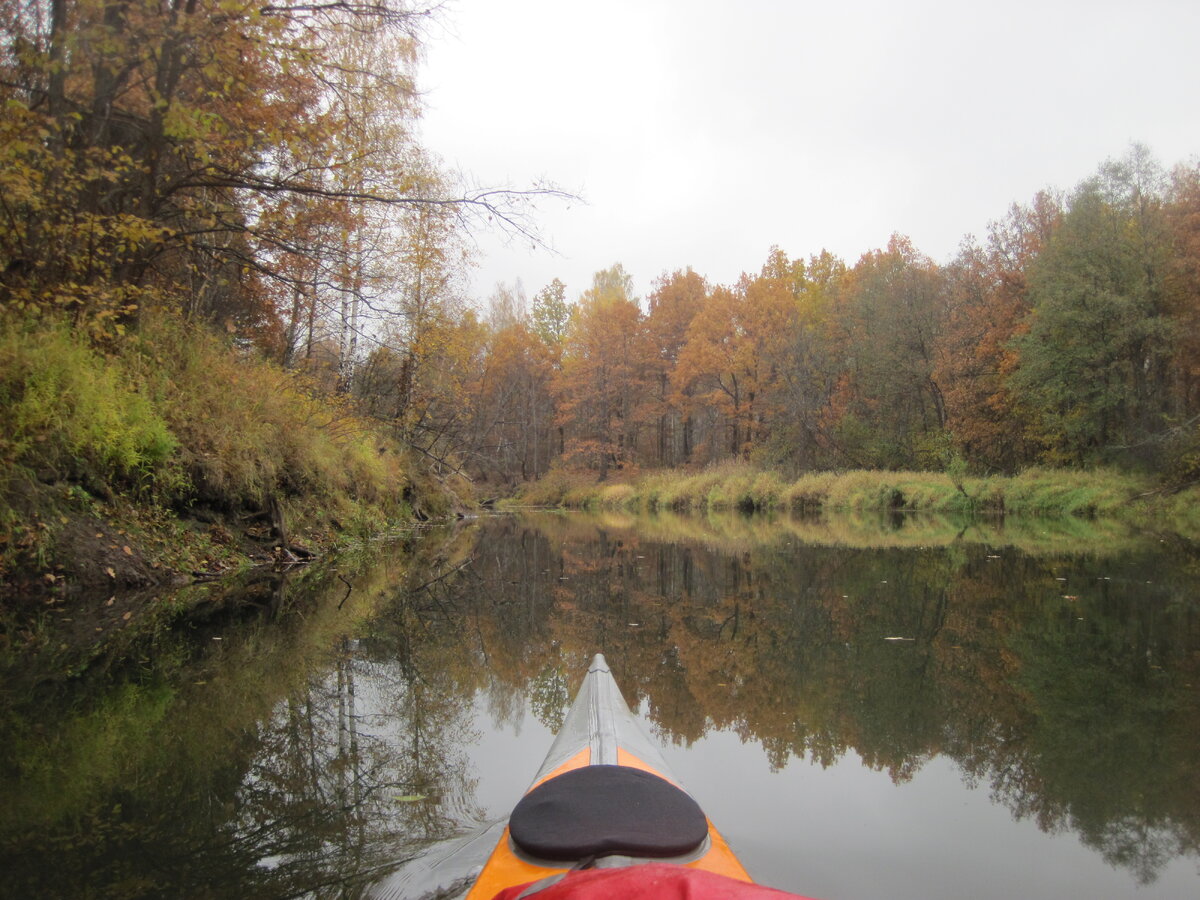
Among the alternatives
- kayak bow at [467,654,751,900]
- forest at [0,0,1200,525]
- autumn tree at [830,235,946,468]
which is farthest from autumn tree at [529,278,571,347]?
kayak bow at [467,654,751,900]

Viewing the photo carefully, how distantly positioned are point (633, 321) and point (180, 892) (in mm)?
34693

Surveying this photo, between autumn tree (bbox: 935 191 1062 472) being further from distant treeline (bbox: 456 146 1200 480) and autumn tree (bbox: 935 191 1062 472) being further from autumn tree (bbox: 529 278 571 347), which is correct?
autumn tree (bbox: 529 278 571 347)

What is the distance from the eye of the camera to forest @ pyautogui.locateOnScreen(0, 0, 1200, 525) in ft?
19.7

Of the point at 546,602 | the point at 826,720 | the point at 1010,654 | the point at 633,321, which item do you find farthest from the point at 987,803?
the point at 633,321

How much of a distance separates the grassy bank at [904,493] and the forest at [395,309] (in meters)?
1.44

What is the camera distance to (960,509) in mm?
23000

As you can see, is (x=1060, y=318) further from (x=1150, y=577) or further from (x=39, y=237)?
(x=39, y=237)

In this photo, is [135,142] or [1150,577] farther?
[1150,577]

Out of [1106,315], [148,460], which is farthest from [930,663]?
[1106,315]

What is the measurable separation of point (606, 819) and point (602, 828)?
48 mm

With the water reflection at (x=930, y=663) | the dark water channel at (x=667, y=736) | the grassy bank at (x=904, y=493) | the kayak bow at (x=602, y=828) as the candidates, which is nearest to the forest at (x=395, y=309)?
the grassy bank at (x=904, y=493)

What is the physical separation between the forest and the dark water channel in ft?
9.14

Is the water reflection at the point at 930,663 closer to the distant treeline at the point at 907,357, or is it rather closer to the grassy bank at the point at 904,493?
the grassy bank at the point at 904,493

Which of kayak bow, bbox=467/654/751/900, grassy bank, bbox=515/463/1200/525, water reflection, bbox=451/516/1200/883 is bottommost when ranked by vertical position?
water reflection, bbox=451/516/1200/883
